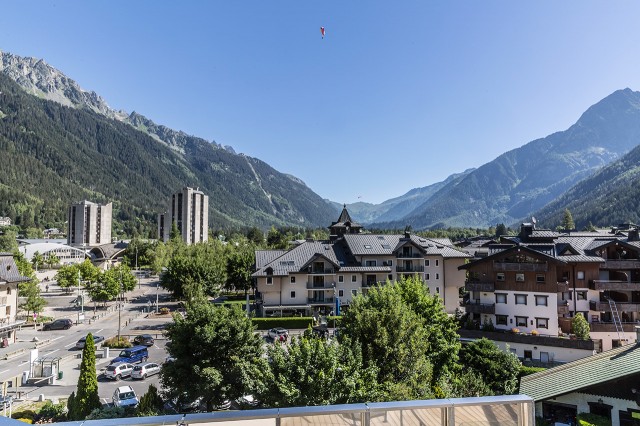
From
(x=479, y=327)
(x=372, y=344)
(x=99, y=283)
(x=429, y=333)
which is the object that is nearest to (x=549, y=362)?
(x=479, y=327)

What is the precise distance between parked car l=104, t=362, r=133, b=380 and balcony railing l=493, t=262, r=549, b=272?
38.3 meters

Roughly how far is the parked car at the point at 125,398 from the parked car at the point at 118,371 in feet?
21.7

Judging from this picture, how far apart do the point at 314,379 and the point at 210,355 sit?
902cm

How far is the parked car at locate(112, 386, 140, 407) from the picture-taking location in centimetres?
2713

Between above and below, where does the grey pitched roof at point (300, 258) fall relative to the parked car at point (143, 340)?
above

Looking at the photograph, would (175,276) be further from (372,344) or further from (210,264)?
(372,344)

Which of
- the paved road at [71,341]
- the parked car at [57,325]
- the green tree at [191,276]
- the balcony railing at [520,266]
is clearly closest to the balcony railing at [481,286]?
the balcony railing at [520,266]

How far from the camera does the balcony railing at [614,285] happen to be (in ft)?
133

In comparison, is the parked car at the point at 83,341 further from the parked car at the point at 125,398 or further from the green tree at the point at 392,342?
the green tree at the point at 392,342

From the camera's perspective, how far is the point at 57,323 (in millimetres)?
55469

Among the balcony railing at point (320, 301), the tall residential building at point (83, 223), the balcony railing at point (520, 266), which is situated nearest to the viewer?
Result: the balcony railing at point (520, 266)

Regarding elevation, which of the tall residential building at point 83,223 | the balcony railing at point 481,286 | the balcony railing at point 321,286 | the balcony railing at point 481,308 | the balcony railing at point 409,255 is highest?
the tall residential building at point 83,223

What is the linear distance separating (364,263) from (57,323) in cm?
4544

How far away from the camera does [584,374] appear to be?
18.3m
